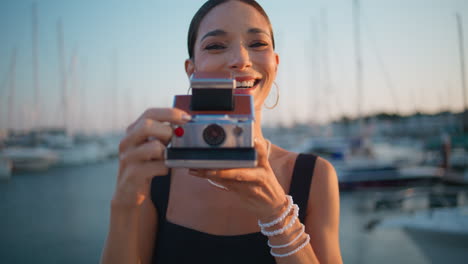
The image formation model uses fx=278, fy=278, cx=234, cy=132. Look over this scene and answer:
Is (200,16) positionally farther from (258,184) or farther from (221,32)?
(258,184)

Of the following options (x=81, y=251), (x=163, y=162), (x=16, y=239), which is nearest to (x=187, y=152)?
(x=163, y=162)

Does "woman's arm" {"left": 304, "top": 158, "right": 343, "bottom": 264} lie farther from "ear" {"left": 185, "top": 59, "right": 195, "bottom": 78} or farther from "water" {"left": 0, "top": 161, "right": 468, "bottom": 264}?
"water" {"left": 0, "top": 161, "right": 468, "bottom": 264}

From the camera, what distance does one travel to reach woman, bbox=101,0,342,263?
125cm

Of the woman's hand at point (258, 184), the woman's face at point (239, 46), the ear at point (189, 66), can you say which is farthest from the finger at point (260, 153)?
the ear at point (189, 66)

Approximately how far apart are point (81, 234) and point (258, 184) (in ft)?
37.1

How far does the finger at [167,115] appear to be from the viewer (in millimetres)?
1110

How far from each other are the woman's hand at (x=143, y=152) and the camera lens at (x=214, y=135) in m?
0.10

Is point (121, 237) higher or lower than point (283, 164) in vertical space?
lower

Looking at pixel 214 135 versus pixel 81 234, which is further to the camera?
pixel 81 234

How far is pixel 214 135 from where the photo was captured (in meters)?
1.09

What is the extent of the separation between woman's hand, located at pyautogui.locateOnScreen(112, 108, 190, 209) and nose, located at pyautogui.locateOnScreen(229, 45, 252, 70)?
54cm

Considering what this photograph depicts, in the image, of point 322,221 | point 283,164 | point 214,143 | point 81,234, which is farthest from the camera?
point 81,234

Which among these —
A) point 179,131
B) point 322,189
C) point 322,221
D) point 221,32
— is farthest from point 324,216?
point 221,32

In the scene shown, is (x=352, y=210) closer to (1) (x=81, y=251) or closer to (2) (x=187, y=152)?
(1) (x=81, y=251)
